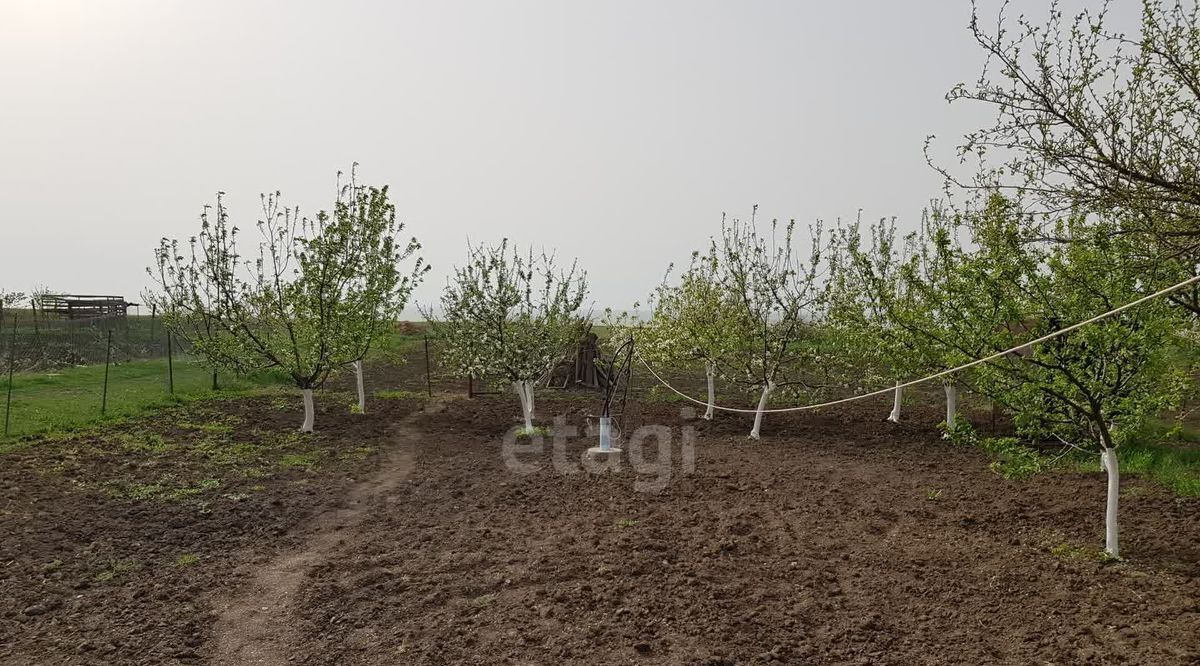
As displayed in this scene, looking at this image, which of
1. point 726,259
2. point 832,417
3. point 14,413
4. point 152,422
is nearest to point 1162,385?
point 726,259

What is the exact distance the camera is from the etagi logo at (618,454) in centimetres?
1142

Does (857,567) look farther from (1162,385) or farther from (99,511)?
(99,511)

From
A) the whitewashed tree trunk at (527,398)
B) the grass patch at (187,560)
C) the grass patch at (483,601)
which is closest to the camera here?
the grass patch at (483,601)

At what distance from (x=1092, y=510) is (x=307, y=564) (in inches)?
352

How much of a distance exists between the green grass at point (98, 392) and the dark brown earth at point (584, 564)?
88.5 inches

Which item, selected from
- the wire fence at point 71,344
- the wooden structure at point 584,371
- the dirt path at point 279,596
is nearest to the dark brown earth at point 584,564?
the dirt path at point 279,596

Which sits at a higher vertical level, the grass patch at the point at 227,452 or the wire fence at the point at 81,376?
the wire fence at the point at 81,376

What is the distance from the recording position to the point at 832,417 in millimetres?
16797

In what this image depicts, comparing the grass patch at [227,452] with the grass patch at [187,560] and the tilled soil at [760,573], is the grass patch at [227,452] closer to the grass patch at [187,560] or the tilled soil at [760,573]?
the tilled soil at [760,573]

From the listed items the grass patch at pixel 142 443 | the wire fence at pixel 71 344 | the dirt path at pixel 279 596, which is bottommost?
the dirt path at pixel 279 596

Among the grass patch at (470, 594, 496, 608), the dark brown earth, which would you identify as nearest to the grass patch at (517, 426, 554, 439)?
the dark brown earth

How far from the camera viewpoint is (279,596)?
22.1 ft

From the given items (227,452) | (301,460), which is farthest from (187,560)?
(227,452)

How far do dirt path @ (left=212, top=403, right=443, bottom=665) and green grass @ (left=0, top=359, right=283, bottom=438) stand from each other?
23.9 feet
